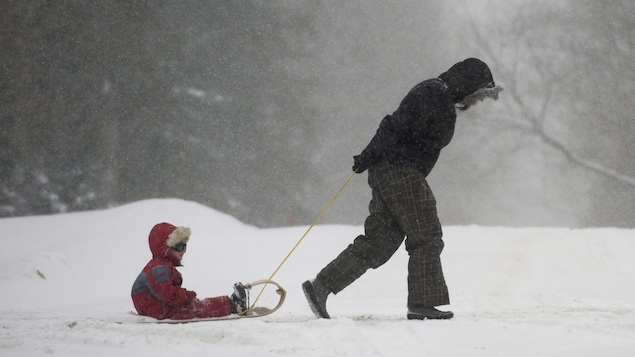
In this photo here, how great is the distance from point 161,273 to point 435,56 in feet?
37.2

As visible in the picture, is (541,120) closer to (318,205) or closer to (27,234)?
(318,205)

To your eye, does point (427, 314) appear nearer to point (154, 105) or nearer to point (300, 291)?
point (300, 291)

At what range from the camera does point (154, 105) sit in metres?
10.9

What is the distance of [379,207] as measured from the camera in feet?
10.3

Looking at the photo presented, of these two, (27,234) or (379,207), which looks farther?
(27,234)

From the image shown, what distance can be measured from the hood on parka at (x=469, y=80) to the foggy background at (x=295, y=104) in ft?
24.1

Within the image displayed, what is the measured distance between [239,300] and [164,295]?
1.25 feet

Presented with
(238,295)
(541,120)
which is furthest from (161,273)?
(541,120)

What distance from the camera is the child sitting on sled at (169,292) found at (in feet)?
10.3

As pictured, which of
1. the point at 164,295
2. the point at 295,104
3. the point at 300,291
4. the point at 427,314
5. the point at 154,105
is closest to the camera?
the point at 427,314

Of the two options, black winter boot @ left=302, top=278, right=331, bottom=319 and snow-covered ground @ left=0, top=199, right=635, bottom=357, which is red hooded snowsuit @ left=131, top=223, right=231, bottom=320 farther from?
black winter boot @ left=302, top=278, right=331, bottom=319

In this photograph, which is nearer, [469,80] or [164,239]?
[469,80]

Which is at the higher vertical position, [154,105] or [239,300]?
[154,105]

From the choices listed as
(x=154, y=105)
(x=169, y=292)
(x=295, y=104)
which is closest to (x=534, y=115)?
(x=295, y=104)
